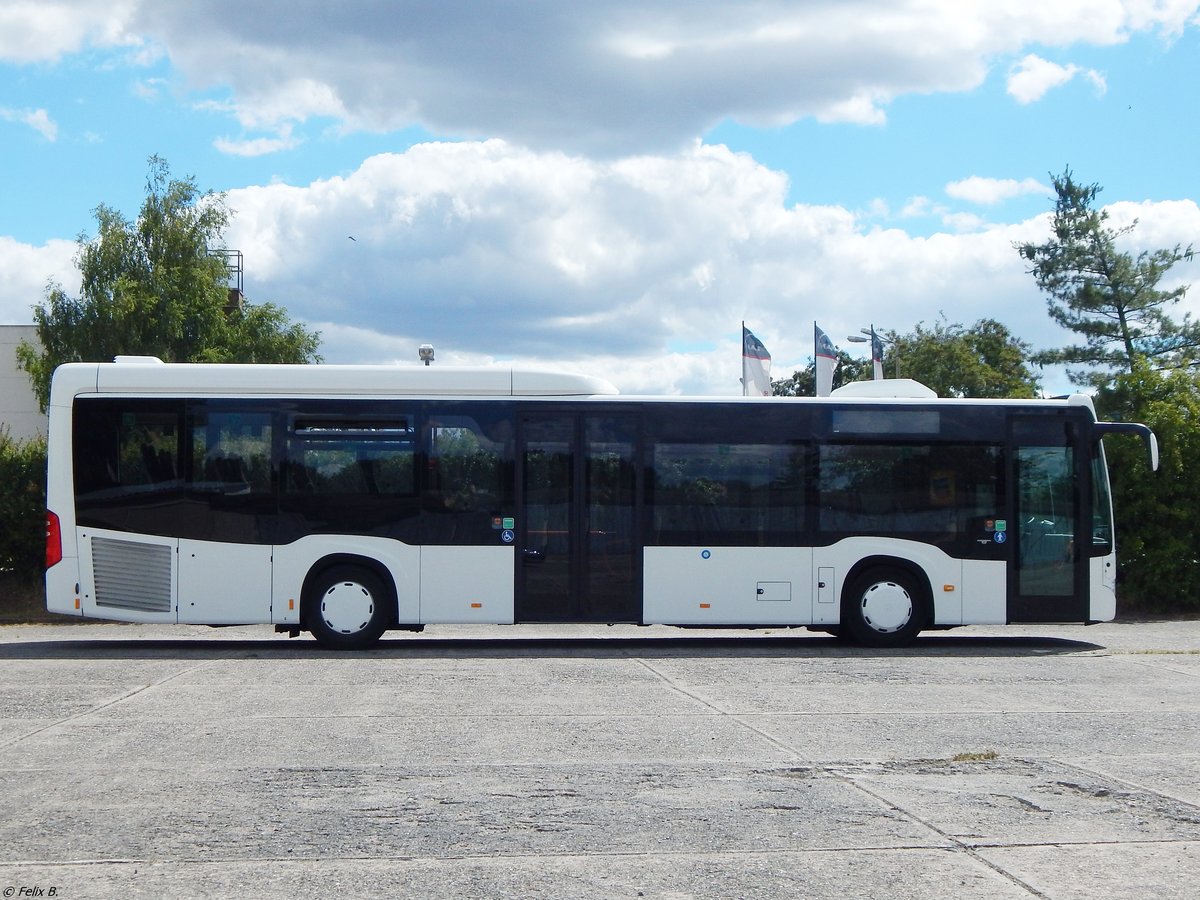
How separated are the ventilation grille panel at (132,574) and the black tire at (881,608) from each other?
310 inches

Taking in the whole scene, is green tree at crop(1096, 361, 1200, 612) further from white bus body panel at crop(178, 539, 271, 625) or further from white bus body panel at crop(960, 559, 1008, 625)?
white bus body panel at crop(178, 539, 271, 625)

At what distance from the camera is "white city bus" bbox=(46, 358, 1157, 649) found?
14766mm

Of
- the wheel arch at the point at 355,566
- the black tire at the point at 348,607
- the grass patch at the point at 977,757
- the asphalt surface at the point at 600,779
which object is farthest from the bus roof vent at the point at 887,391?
the grass patch at the point at 977,757

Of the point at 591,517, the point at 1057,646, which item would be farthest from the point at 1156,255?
the point at 591,517

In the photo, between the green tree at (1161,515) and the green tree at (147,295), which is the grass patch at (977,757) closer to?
the green tree at (1161,515)

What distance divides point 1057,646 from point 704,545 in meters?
4.72

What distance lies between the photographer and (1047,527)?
50.1 feet

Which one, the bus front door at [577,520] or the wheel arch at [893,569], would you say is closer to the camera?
the bus front door at [577,520]

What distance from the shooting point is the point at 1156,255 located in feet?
162

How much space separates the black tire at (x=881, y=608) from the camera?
15.1 meters

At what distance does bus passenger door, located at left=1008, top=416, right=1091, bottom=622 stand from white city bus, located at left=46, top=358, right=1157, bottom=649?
25mm

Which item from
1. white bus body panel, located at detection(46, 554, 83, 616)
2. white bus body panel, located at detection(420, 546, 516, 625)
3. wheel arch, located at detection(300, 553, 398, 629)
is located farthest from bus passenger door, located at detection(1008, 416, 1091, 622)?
white bus body panel, located at detection(46, 554, 83, 616)

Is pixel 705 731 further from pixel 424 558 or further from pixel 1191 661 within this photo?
pixel 1191 661

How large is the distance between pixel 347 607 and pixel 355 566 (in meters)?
0.48
